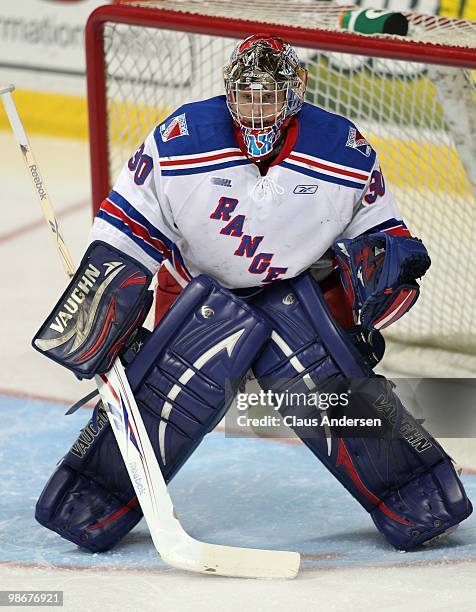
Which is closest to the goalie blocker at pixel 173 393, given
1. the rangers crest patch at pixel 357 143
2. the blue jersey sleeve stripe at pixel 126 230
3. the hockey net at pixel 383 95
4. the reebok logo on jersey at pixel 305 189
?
the blue jersey sleeve stripe at pixel 126 230

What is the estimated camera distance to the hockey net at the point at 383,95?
3.27 metres

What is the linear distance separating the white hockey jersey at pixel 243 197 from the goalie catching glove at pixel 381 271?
0.24ft

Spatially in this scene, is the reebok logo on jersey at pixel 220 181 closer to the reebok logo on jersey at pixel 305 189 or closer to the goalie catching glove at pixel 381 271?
the reebok logo on jersey at pixel 305 189

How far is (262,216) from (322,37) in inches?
35.5

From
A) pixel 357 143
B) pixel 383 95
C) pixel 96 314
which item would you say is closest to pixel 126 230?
pixel 96 314

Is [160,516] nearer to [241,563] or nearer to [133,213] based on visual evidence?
[241,563]

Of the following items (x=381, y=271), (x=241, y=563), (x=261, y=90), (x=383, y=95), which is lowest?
(x=241, y=563)

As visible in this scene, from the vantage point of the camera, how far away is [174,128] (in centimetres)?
250

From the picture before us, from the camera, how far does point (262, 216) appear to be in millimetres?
2459

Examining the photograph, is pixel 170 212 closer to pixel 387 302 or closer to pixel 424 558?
pixel 387 302

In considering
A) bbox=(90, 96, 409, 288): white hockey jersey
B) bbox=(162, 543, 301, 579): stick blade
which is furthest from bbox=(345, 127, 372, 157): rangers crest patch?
bbox=(162, 543, 301, 579): stick blade

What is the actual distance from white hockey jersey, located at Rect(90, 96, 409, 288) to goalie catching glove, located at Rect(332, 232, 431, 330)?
0.07m

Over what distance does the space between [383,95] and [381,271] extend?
1727 mm

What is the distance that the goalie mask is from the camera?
2.42 metres
